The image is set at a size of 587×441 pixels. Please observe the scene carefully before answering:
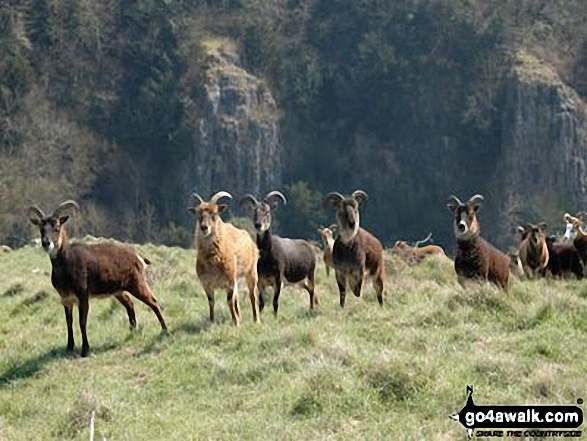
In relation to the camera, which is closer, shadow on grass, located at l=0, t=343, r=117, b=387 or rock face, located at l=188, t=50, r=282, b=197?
shadow on grass, located at l=0, t=343, r=117, b=387

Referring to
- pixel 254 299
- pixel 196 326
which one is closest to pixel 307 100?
pixel 254 299

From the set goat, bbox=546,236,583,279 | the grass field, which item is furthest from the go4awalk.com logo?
goat, bbox=546,236,583,279

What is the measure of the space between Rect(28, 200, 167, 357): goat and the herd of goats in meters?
0.02

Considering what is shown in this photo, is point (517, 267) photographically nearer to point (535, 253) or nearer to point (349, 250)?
point (535, 253)

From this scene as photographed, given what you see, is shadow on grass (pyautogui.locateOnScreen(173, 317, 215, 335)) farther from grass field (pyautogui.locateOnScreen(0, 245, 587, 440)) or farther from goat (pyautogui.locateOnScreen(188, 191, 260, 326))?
goat (pyautogui.locateOnScreen(188, 191, 260, 326))

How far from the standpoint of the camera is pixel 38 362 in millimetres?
11883

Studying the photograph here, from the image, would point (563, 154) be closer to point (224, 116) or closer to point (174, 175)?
point (224, 116)

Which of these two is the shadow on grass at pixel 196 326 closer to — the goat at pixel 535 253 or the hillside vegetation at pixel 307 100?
the goat at pixel 535 253

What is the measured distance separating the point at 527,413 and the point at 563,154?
66.5 m

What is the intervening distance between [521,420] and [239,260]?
740cm

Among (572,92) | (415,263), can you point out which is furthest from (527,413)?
(572,92)

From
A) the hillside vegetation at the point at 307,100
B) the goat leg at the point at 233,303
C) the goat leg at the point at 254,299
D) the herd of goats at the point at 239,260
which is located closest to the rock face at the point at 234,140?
the hillside vegetation at the point at 307,100

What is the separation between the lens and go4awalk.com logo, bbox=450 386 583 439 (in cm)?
706

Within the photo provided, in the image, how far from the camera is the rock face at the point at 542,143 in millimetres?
69562
